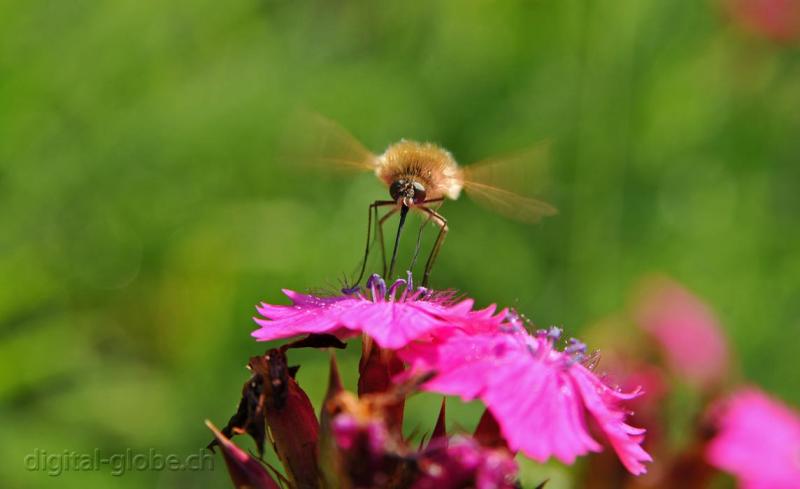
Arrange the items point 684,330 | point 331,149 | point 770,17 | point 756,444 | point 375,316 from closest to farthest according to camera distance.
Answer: point 375,316 → point 331,149 → point 756,444 → point 684,330 → point 770,17

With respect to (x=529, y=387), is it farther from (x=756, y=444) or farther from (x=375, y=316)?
(x=756, y=444)

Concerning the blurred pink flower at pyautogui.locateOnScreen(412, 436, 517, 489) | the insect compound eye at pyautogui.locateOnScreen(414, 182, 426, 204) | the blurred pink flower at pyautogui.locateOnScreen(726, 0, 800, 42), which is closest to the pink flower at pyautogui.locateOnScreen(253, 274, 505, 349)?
the blurred pink flower at pyautogui.locateOnScreen(412, 436, 517, 489)

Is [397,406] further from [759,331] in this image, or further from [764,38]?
[764,38]

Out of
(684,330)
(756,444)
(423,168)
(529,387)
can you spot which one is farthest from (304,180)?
(529,387)

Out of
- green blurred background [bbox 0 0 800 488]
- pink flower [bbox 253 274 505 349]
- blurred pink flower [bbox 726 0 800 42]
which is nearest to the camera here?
pink flower [bbox 253 274 505 349]

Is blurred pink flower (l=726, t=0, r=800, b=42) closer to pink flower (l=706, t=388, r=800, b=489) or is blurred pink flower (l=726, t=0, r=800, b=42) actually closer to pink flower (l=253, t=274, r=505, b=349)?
pink flower (l=706, t=388, r=800, b=489)

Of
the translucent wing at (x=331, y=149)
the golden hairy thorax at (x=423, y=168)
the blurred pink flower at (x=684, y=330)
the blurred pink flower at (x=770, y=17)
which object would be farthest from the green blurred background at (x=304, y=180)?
the golden hairy thorax at (x=423, y=168)
